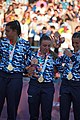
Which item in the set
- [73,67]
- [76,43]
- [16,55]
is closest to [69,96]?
[73,67]

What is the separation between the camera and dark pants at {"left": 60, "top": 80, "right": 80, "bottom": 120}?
484 centimetres

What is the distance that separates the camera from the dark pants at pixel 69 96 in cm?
484

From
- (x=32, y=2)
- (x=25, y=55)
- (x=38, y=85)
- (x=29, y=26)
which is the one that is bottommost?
(x=38, y=85)

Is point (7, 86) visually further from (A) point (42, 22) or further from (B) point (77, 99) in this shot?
(A) point (42, 22)

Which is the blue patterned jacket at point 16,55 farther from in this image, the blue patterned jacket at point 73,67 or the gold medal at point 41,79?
the blue patterned jacket at point 73,67

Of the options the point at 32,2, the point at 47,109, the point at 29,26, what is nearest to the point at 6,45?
the point at 47,109

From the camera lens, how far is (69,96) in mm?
4875

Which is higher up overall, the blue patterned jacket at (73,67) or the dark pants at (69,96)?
the blue patterned jacket at (73,67)

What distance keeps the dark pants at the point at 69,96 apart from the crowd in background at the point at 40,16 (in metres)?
6.47

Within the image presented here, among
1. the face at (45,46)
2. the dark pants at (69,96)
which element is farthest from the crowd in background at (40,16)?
the dark pants at (69,96)

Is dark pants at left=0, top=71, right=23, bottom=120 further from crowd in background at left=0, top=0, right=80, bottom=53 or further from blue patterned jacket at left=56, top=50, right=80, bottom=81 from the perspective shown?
crowd in background at left=0, top=0, right=80, bottom=53

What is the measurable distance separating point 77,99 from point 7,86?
967 millimetres

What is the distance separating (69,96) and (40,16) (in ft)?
27.1

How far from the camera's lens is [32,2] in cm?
1466
